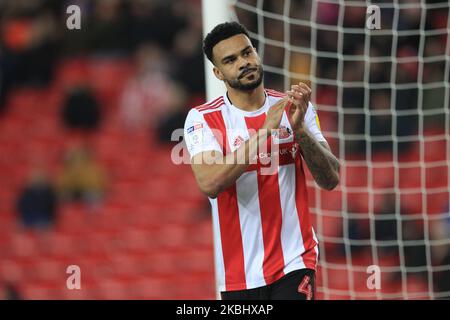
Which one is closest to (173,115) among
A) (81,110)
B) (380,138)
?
(81,110)

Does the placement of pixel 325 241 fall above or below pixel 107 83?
below

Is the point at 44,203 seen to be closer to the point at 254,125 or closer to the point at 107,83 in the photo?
the point at 107,83

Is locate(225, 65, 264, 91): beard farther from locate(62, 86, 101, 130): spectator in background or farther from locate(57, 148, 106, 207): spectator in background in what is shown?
locate(62, 86, 101, 130): spectator in background

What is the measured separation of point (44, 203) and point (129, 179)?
946mm

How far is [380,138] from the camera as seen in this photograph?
826cm

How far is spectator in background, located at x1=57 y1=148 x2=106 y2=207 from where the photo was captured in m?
10.4

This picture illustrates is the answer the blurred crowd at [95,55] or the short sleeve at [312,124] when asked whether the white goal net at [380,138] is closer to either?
the blurred crowd at [95,55]

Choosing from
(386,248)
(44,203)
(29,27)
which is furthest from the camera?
(29,27)

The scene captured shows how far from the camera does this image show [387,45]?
840 cm

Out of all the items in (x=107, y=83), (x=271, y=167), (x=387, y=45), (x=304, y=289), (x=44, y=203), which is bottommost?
(x=304, y=289)

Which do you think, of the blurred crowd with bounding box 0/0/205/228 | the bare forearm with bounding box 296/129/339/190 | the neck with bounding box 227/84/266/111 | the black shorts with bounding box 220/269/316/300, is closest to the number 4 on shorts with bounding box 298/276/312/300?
the black shorts with bounding box 220/269/316/300

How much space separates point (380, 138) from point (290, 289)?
4208 mm

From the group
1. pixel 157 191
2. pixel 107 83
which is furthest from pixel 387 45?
pixel 107 83

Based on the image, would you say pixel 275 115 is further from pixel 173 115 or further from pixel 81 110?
pixel 81 110
